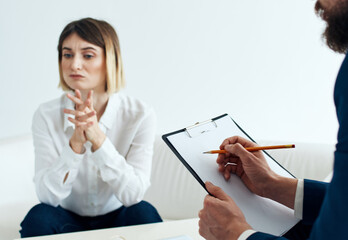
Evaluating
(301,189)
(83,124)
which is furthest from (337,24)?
(83,124)

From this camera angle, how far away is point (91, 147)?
1566 mm

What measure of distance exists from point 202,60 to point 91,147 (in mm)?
1484

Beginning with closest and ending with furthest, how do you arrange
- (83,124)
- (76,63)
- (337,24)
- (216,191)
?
(337,24) → (216,191) → (83,124) → (76,63)

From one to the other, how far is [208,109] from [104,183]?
1387mm

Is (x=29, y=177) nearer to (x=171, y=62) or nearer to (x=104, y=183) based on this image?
(x=104, y=183)

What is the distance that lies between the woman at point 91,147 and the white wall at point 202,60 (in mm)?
1174

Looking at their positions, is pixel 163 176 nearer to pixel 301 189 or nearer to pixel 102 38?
pixel 102 38

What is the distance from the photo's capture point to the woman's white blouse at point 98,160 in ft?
5.12

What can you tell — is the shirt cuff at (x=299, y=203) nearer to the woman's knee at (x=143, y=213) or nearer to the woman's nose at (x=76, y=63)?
the woman's knee at (x=143, y=213)

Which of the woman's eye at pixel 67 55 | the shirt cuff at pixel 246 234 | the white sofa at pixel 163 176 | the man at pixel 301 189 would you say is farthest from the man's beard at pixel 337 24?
the white sofa at pixel 163 176

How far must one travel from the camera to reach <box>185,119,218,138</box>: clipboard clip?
1.08 meters

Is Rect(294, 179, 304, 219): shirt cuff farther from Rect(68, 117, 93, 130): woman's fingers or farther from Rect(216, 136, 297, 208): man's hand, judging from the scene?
Rect(68, 117, 93, 130): woman's fingers

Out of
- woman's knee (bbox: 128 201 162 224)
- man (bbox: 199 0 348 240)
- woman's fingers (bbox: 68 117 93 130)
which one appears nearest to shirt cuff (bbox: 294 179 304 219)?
man (bbox: 199 0 348 240)

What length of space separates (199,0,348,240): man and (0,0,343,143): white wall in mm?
1795
